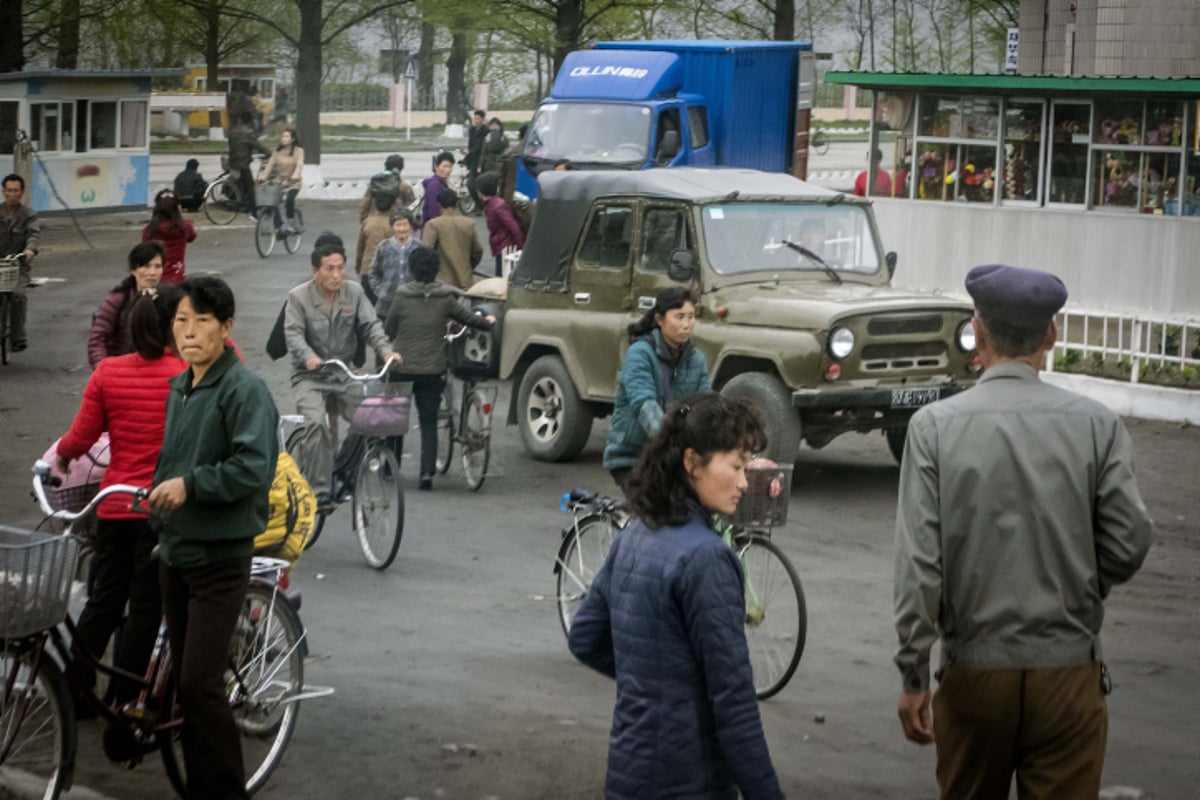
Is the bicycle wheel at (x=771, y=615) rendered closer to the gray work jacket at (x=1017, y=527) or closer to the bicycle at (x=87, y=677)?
the bicycle at (x=87, y=677)

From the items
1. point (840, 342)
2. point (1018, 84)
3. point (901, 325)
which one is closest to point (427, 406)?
point (840, 342)

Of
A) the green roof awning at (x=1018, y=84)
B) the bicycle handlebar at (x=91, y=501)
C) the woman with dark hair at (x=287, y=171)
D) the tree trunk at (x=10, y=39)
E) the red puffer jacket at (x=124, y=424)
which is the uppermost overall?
the tree trunk at (x=10, y=39)

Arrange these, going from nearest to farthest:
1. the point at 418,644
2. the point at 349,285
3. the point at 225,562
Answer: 1. the point at 225,562
2. the point at 418,644
3. the point at 349,285

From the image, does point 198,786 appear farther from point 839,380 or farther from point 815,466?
point 815,466

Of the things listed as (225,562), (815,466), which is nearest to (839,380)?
(815,466)

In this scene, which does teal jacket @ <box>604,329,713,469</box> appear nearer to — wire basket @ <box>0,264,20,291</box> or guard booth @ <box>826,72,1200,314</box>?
wire basket @ <box>0,264,20,291</box>

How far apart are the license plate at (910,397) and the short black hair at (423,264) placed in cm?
308

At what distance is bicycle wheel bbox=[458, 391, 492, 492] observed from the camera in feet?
42.9

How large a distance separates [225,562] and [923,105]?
19.3 metres

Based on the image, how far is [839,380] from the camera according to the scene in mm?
12625

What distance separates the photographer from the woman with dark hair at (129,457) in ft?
21.9

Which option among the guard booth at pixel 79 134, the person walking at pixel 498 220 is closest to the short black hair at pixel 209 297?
the person walking at pixel 498 220

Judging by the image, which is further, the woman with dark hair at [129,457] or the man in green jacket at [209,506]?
the woman with dark hair at [129,457]

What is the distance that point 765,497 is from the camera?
25.6ft
